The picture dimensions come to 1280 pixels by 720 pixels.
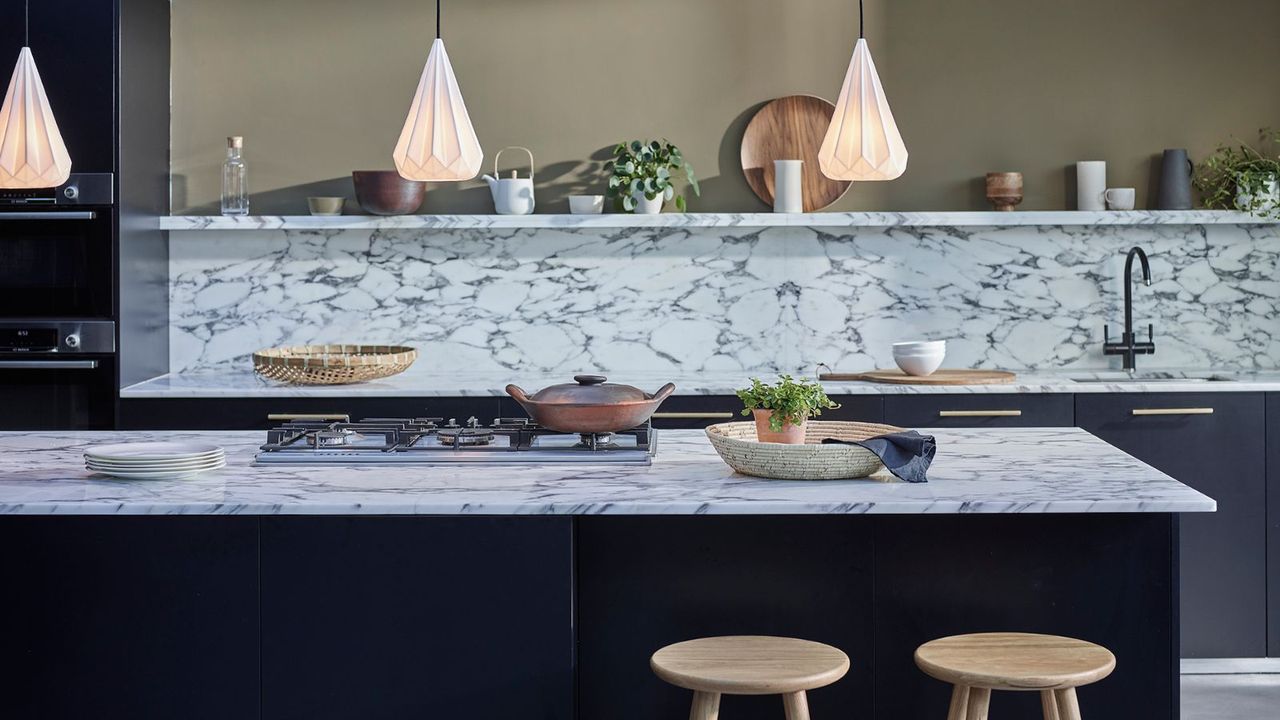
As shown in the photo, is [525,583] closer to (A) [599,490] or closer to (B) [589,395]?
(A) [599,490]

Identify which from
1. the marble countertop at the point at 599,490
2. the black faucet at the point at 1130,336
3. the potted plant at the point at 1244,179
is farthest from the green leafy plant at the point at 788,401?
the potted plant at the point at 1244,179

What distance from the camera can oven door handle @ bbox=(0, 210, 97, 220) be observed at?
4297 millimetres

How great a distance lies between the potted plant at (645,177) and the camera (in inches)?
186

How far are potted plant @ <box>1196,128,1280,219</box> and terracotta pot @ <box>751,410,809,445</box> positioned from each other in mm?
2838

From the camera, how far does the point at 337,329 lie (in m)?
4.96

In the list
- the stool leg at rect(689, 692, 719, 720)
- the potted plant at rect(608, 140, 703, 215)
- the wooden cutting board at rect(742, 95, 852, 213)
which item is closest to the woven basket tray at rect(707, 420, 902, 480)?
the stool leg at rect(689, 692, 719, 720)

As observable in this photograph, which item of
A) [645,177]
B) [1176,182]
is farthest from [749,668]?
[1176,182]

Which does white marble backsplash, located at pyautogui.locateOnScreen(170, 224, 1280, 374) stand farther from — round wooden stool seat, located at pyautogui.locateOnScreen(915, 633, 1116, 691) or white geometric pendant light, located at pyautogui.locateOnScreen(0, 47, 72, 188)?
round wooden stool seat, located at pyautogui.locateOnScreen(915, 633, 1116, 691)

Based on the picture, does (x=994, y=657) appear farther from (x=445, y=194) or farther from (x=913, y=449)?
(x=445, y=194)

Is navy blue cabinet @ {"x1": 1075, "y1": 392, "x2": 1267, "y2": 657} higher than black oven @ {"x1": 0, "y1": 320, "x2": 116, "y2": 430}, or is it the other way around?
black oven @ {"x1": 0, "y1": 320, "x2": 116, "y2": 430}

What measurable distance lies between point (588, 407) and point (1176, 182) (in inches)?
118

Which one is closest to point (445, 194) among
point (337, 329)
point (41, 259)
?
point (337, 329)

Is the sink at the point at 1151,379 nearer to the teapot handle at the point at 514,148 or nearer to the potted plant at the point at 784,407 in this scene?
the potted plant at the point at 784,407

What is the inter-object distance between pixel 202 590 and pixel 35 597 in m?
0.32
